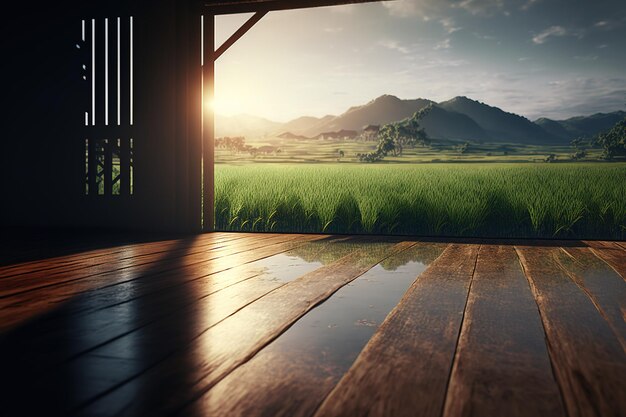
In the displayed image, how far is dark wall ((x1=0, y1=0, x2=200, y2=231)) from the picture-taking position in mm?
5324

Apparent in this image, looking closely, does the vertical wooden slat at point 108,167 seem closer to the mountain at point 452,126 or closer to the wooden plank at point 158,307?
A: the wooden plank at point 158,307

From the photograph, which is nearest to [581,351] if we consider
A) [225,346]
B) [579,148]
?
[225,346]

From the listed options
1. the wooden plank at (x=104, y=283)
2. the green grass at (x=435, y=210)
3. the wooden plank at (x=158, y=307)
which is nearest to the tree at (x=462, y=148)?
the green grass at (x=435, y=210)

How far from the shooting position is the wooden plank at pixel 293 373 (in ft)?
3.50

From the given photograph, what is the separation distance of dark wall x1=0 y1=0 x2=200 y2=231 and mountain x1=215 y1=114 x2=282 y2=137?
305mm

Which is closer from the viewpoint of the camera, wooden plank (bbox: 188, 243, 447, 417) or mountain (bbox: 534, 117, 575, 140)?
wooden plank (bbox: 188, 243, 447, 417)

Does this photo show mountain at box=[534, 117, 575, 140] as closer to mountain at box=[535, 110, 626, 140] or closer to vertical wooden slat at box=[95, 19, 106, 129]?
mountain at box=[535, 110, 626, 140]

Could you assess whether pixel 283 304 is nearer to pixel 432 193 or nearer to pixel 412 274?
pixel 412 274

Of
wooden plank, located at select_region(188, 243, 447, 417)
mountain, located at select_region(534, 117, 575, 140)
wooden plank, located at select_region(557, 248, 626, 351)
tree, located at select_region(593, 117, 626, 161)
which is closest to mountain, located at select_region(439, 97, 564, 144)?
mountain, located at select_region(534, 117, 575, 140)

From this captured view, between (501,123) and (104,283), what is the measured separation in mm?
25206

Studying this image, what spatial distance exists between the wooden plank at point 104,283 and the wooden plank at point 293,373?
81 centimetres

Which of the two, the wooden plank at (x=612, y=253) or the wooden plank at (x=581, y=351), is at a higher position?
the wooden plank at (x=581, y=351)

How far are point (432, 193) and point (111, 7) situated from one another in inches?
142

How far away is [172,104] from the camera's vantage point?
5320 mm
